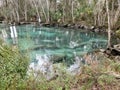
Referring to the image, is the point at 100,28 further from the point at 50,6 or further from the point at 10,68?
the point at 10,68

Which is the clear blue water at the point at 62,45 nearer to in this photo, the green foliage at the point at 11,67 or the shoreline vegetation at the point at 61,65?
the shoreline vegetation at the point at 61,65

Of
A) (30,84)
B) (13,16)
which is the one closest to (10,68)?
(30,84)

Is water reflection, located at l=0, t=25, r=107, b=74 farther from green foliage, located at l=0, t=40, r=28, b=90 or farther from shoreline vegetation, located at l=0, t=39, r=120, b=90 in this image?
shoreline vegetation, located at l=0, t=39, r=120, b=90

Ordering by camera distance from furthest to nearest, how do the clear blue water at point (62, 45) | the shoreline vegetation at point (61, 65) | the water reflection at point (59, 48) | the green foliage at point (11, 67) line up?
the clear blue water at point (62, 45) → the water reflection at point (59, 48) → the shoreline vegetation at point (61, 65) → the green foliage at point (11, 67)

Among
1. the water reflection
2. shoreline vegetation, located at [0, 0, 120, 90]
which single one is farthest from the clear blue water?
shoreline vegetation, located at [0, 0, 120, 90]

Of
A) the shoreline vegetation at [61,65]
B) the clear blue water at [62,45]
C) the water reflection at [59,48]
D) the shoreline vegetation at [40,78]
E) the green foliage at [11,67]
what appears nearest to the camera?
the green foliage at [11,67]

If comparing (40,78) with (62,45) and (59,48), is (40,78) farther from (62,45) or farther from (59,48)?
(62,45)

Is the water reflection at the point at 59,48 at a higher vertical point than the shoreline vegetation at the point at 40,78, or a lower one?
lower

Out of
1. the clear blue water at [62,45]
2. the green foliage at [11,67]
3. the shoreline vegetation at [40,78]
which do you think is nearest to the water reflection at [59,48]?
the clear blue water at [62,45]

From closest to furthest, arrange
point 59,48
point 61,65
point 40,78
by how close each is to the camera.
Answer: point 40,78 < point 61,65 < point 59,48

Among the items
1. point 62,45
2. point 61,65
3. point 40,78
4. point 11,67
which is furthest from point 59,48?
point 11,67

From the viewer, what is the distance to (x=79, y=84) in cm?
927

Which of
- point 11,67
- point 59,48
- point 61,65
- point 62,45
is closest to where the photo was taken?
point 11,67

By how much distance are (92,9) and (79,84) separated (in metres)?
37.8
